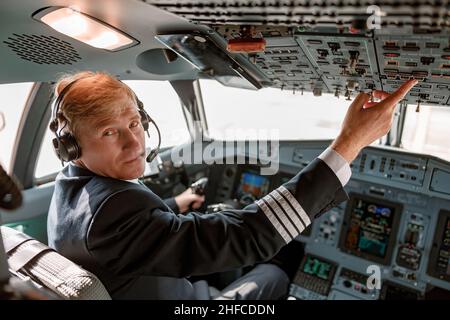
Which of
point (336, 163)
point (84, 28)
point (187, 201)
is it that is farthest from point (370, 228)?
point (84, 28)

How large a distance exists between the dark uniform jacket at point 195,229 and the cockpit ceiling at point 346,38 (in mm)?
341

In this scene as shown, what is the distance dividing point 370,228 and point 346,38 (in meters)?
2.17

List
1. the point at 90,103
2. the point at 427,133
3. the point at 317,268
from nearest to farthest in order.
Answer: the point at 90,103 → the point at 427,133 → the point at 317,268

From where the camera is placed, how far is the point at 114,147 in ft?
3.92

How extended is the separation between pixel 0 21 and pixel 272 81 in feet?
3.52

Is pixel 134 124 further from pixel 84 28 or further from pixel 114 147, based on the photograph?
pixel 84 28

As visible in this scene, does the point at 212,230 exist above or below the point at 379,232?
above

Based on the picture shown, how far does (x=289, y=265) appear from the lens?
3.19m

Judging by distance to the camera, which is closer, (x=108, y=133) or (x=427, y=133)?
(x=108, y=133)

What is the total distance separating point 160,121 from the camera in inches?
119

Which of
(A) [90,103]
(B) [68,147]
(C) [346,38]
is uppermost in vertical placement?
(C) [346,38]

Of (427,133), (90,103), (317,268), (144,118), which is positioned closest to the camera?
(90,103)

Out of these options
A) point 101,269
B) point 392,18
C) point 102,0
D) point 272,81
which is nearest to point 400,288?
point 272,81

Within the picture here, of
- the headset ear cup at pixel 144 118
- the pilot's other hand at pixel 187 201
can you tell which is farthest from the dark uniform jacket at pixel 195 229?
the pilot's other hand at pixel 187 201
